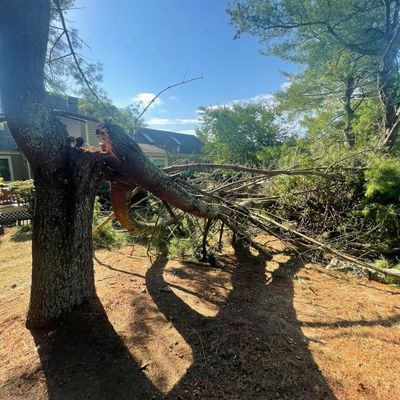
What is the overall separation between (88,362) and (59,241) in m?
1.08

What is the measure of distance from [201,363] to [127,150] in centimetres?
207

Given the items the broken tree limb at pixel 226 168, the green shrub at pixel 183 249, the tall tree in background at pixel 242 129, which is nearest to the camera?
the broken tree limb at pixel 226 168

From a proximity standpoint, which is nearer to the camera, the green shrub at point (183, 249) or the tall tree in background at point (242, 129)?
the green shrub at point (183, 249)

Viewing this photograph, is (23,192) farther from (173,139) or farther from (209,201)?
(173,139)

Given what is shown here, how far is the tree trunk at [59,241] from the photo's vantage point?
239cm

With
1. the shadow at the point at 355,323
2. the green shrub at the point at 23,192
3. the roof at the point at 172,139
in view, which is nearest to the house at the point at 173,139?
the roof at the point at 172,139

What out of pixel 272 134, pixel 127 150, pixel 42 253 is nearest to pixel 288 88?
pixel 272 134

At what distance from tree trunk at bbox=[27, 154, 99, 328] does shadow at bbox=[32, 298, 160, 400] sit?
197mm

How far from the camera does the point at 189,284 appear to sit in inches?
149

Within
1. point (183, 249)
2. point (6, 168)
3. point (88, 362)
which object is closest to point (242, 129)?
point (6, 168)

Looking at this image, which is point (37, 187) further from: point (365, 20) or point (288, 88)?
point (288, 88)

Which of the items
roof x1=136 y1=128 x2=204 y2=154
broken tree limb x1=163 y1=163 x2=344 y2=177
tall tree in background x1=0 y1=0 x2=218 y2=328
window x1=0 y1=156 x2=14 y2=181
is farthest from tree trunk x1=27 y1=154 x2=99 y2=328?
roof x1=136 y1=128 x2=204 y2=154

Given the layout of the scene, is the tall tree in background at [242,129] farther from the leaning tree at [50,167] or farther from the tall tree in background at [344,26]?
the leaning tree at [50,167]

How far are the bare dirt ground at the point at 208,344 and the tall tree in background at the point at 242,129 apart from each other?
1544cm
